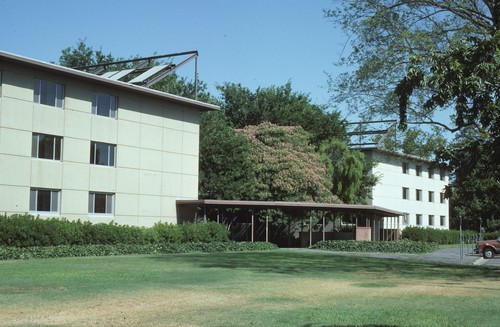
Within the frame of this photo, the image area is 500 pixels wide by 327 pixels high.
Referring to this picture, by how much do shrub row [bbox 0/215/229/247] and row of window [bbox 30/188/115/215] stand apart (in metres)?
0.99

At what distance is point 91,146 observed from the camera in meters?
34.2

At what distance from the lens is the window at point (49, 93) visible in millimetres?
31578

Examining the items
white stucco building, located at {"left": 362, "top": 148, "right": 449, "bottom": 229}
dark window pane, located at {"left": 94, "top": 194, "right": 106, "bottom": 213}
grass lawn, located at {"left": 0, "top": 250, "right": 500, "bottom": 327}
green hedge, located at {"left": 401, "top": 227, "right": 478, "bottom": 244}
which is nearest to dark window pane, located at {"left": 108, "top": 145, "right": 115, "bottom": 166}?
dark window pane, located at {"left": 94, "top": 194, "right": 106, "bottom": 213}

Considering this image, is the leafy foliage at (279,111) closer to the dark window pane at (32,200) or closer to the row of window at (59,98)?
the row of window at (59,98)

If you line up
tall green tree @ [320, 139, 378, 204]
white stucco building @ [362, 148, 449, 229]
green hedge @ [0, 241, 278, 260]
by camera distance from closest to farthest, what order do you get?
1. green hedge @ [0, 241, 278, 260]
2. tall green tree @ [320, 139, 378, 204]
3. white stucco building @ [362, 148, 449, 229]

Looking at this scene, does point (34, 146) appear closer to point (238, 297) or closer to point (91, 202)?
point (91, 202)

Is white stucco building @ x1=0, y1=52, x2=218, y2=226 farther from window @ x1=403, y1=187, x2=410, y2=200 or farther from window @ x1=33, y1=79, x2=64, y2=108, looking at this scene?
window @ x1=403, y1=187, x2=410, y2=200

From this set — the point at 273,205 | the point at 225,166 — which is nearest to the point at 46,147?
the point at 225,166

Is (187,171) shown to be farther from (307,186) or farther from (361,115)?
(361,115)

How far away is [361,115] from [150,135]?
52.6ft

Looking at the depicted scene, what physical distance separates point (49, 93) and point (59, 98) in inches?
24.7

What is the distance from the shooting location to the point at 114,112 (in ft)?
117

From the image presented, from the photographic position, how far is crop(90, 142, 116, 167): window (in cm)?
3438

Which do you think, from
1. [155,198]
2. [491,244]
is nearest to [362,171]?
[491,244]
